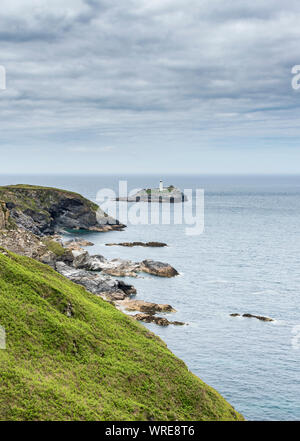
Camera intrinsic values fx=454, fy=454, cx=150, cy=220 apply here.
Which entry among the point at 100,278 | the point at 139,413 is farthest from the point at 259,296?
the point at 139,413

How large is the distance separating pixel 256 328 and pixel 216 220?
12937cm

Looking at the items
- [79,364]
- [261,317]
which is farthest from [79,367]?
[261,317]

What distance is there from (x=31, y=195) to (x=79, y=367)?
132 meters

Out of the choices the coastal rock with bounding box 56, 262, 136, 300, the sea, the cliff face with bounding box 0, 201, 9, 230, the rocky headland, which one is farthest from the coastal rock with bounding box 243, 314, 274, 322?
the cliff face with bounding box 0, 201, 9, 230

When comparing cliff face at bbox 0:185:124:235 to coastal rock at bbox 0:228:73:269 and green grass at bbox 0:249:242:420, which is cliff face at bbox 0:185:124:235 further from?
green grass at bbox 0:249:242:420

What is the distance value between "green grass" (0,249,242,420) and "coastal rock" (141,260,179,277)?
5246 cm

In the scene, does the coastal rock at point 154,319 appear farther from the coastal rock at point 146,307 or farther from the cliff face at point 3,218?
the cliff face at point 3,218

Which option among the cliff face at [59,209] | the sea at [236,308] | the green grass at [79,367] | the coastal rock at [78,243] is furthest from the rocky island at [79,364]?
the cliff face at [59,209]

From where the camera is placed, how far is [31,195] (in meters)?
156

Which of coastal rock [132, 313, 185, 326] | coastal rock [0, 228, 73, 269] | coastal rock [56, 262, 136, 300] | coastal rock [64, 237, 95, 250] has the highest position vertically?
coastal rock [0, 228, 73, 269]

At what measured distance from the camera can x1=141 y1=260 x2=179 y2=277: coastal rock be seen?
9275 cm

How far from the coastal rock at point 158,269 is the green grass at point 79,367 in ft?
172

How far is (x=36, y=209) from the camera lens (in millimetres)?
149125

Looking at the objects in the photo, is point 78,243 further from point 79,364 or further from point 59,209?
point 79,364
